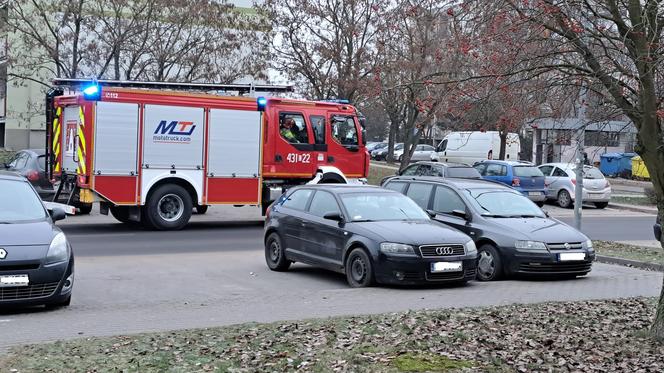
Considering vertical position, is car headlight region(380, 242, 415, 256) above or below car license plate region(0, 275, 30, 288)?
above

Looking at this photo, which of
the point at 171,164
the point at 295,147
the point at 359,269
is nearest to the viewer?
the point at 359,269

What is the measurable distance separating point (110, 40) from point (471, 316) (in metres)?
25.5

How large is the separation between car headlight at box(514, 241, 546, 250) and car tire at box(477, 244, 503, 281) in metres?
0.35

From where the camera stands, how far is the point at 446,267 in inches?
465

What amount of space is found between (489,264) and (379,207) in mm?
1969

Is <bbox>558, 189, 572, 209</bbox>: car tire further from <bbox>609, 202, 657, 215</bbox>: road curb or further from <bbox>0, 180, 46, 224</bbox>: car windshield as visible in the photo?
<bbox>0, 180, 46, 224</bbox>: car windshield

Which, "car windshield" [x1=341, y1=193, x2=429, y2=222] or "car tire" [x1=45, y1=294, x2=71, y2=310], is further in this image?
"car windshield" [x1=341, y1=193, x2=429, y2=222]

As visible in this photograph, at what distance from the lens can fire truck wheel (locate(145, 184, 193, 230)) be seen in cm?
1928

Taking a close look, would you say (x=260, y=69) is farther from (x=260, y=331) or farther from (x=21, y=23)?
(x=260, y=331)

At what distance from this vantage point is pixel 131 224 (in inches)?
822

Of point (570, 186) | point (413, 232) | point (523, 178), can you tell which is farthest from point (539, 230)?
Answer: point (570, 186)

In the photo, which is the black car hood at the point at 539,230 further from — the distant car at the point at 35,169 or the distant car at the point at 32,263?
the distant car at the point at 35,169

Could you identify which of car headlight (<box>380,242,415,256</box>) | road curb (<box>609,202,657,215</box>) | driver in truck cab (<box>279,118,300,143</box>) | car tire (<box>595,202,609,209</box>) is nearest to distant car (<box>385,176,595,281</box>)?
car headlight (<box>380,242,415,256</box>)

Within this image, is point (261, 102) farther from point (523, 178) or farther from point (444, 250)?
point (523, 178)
